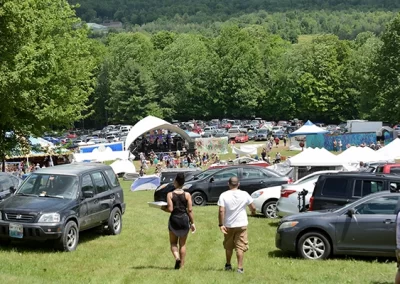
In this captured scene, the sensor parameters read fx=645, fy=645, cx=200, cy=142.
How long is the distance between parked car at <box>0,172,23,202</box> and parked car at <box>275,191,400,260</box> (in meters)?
7.16

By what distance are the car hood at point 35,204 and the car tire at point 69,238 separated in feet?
1.41

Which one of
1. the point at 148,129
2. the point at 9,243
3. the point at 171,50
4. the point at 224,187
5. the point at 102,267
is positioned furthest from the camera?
the point at 171,50

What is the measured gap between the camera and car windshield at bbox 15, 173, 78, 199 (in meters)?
13.8

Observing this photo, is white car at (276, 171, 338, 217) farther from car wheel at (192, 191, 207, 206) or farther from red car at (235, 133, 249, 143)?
red car at (235, 133, 249, 143)

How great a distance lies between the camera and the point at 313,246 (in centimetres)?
1235

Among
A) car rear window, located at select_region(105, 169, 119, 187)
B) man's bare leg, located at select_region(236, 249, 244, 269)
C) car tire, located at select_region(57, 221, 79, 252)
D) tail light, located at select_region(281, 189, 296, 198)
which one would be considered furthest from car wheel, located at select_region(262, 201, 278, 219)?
man's bare leg, located at select_region(236, 249, 244, 269)

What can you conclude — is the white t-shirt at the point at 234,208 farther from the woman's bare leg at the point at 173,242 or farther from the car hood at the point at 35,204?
the car hood at the point at 35,204

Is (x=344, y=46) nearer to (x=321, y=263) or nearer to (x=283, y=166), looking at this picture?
(x=283, y=166)

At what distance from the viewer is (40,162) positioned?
158ft

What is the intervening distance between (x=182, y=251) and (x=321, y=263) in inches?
107

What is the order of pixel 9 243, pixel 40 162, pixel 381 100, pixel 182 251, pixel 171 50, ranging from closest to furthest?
pixel 182 251 → pixel 9 243 → pixel 40 162 → pixel 381 100 → pixel 171 50

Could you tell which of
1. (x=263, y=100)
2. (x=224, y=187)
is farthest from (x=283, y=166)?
(x=263, y=100)

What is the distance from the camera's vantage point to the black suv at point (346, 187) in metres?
14.4

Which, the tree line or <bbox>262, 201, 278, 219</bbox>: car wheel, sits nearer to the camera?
<bbox>262, 201, 278, 219</bbox>: car wheel
